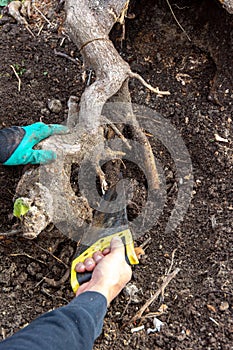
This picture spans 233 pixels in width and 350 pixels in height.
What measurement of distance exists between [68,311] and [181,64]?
5.02 ft

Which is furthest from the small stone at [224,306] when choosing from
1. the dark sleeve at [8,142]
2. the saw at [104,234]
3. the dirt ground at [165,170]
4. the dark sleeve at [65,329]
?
the dark sleeve at [8,142]

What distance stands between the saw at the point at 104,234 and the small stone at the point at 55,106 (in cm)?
54

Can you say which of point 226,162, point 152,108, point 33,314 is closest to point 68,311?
point 33,314

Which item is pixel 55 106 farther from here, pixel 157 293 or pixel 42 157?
pixel 157 293

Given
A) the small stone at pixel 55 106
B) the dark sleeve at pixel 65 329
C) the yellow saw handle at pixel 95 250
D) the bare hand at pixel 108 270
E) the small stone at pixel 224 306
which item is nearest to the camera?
the dark sleeve at pixel 65 329

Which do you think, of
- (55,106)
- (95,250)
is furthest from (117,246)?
(55,106)

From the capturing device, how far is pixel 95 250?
5.53 ft

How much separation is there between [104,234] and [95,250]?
10cm

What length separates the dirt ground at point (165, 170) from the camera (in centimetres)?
171

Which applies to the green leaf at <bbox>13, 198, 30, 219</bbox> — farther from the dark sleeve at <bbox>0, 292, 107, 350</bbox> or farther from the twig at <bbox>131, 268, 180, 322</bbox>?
the twig at <bbox>131, 268, 180, 322</bbox>

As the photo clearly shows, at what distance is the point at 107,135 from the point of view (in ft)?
6.67

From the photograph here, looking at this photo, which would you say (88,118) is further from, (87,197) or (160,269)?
(160,269)

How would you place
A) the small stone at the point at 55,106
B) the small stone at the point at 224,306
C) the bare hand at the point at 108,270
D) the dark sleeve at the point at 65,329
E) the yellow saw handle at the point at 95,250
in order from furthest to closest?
the small stone at the point at 55,106 < the small stone at the point at 224,306 < the yellow saw handle at the point at 95,250 < the bare hand at the point at 108,270 < the dark sleeve at the point at 65,329

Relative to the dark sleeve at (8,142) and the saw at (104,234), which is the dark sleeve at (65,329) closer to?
the saw at (104,234)
